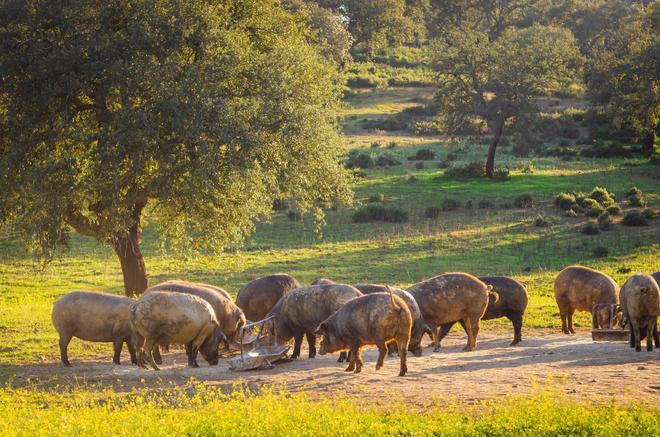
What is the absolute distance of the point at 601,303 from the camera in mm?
23203

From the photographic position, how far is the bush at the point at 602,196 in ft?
153

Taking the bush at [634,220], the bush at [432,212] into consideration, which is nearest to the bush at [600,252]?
the bush at [634,220]

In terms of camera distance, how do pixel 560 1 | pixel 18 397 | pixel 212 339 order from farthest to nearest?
pixel 560 1 < pixel 212 339 < pixel 18 397

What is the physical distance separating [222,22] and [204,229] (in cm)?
565

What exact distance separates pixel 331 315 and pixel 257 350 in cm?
166

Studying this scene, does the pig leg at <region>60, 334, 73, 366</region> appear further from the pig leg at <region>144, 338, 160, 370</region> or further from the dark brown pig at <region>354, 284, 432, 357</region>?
the dark brown pig at <region>354, 284, 432, 357</region>

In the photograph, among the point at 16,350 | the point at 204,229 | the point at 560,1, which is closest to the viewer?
the point at 16,350

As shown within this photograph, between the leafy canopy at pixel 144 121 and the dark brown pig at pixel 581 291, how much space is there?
705 centimetres

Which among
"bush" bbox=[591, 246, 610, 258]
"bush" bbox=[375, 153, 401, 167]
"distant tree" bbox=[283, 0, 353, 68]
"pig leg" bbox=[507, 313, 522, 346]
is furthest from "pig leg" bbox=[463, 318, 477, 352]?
"distant tree" bbox=[283, 0, 353, 68]

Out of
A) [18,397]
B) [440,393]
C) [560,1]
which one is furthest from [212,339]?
[560,1]

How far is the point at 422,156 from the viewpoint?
62375 millimetres

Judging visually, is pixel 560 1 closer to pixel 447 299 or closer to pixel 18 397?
pixel 447 299

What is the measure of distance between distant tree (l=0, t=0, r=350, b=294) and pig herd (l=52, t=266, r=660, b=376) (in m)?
3.38

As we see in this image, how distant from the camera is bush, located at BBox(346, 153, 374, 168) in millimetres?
57531
